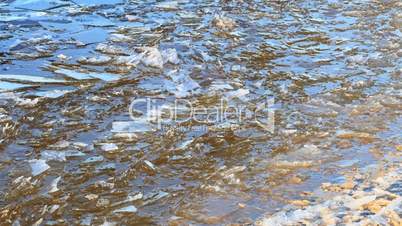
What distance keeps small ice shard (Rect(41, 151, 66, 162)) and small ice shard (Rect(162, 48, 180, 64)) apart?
1700 millimetres

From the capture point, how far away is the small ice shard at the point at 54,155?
9.09ft

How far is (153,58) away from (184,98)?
0.86 meters

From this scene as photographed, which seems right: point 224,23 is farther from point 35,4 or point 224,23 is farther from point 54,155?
point 54,155

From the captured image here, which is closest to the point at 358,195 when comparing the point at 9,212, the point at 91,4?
the point at 9,212

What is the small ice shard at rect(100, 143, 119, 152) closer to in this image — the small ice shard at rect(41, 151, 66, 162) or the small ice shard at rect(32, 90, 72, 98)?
the small ice shard at rect(41, 151, 66, 162)

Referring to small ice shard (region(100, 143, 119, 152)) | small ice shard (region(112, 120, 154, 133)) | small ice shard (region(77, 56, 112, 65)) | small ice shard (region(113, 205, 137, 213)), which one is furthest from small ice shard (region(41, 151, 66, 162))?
small ice shard (region(77, 56, 112, 65))

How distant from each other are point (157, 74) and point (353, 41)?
2.16m

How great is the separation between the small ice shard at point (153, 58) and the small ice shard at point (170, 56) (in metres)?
0.04

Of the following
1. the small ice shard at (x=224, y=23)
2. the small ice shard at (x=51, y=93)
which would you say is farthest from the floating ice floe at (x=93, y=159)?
the small ice shard at (x=224, y=23)

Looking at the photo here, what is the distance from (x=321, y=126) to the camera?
10.4ft

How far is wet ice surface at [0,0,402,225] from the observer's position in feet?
8.02

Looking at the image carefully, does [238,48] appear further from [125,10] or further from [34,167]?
[34,167]

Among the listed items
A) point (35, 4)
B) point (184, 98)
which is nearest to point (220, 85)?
point (184, 98)

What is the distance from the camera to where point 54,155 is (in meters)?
2.81
